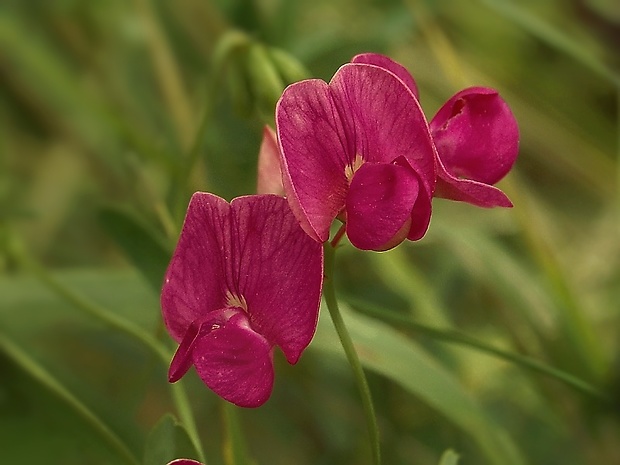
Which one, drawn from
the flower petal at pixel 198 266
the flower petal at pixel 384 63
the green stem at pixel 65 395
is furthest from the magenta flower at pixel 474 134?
the green stem at pixel 65 395

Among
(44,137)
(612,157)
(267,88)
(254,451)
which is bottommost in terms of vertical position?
(254,451)

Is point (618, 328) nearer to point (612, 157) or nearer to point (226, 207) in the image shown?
point (612, 157)

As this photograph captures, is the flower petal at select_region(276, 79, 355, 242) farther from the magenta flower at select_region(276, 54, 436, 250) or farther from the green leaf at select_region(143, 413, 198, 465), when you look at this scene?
the green leaf at select_region(143, 413, 198, 465)

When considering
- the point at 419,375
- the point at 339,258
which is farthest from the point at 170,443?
the point at 339,258

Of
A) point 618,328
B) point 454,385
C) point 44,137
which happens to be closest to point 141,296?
point 454,385

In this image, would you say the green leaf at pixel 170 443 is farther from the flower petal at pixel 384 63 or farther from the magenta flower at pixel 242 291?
the flower petal at pixel 384 63

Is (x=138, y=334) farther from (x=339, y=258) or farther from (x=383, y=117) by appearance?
(x=339, y=258)

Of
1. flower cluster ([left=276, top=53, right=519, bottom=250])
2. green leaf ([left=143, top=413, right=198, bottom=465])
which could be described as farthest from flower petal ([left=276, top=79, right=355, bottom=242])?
green leaf ([left=143, top=413, right=198, bottom=465])
